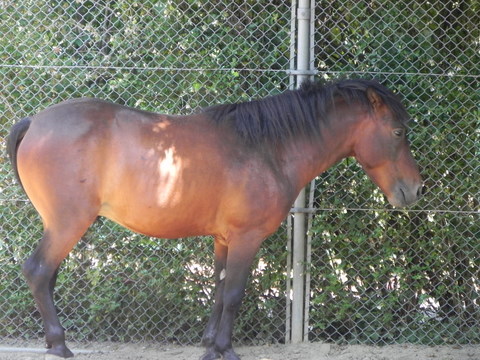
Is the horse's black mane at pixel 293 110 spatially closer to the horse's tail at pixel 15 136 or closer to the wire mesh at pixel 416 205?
the wire mesh at pixel 416 205

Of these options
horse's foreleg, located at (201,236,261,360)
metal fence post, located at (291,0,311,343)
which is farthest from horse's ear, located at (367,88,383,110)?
horse's foreleg, located at (201,236,261,360)

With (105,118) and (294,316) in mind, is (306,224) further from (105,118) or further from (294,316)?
(105,118)

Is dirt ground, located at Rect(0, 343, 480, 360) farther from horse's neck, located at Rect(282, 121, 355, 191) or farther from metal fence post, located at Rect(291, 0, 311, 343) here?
horse's neck, located at Rect(282, 121, 355, 191)

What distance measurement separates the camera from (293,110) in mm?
4773

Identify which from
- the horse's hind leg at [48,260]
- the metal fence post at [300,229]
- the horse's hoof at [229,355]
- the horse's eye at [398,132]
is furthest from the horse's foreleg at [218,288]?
the horse's eye at [398,132]

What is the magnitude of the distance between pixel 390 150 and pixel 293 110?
0.75 meters

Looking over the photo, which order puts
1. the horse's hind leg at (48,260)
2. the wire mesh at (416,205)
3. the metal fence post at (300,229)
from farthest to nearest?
the wire mesh at (416,205) → the metal fence post at (300,229) → the horse's hind leg at (48,260)

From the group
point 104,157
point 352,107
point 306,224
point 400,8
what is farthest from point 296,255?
point 400,8

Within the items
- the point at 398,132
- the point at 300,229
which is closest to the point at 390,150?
the point at 398,132

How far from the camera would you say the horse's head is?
4.74 m

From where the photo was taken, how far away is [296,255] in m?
5.39

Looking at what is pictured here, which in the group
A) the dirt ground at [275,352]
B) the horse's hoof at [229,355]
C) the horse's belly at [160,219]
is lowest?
the dirt ground at [275,352]

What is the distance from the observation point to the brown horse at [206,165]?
4.43 meters

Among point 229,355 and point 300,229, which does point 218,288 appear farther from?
point 300,229
